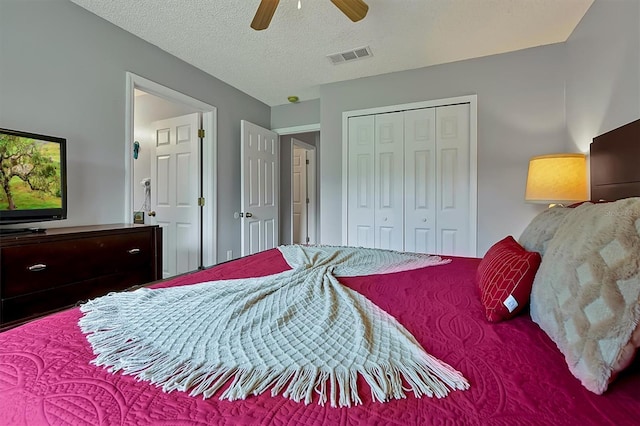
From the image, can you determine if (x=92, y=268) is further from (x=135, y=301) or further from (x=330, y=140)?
(x=330, y=140)

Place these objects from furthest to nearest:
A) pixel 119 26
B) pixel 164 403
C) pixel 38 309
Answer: pixel 119 26
pixel 38 309
pixel 164 403

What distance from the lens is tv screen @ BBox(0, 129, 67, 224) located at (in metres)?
1.59

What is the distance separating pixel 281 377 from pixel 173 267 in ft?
11.3

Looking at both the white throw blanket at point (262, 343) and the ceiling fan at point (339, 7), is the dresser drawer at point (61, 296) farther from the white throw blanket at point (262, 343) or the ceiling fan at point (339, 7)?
the ceiling fan at point (339, 7)

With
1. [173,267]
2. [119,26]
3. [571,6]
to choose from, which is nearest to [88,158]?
[119,26]

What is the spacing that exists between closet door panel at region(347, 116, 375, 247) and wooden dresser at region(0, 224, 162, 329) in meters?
2.08

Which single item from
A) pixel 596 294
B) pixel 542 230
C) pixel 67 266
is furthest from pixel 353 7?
pixel 67 266

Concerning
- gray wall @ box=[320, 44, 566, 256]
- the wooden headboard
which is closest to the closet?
gray wall @ box=[320, 44, 566, 256]

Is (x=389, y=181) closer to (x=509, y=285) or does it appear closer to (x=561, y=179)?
(x=561, y=179)

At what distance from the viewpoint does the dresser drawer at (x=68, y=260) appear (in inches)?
56.3

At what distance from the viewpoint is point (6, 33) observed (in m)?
1.75

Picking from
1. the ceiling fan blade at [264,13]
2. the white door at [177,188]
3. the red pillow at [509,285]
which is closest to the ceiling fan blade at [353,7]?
the ceiling fan blade at [264,13]

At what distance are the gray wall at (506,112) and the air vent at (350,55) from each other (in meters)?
0.59

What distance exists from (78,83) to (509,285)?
2936 mm
